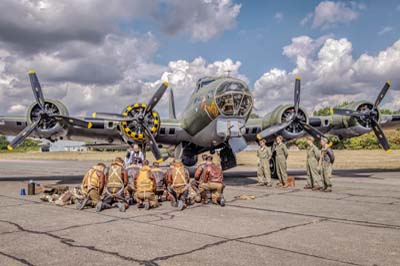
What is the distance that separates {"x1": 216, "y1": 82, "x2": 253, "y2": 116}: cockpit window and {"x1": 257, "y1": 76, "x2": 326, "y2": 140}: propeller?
318 cm

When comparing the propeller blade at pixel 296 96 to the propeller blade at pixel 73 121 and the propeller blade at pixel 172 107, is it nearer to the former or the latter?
the propeller blade at pixel 73 121

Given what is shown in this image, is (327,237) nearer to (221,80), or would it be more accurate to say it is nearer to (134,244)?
(134,244)

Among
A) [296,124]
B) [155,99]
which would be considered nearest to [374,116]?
[296,124]

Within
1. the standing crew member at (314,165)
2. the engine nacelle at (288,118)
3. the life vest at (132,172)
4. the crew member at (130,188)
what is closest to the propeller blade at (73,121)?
the life vest at (132,172)

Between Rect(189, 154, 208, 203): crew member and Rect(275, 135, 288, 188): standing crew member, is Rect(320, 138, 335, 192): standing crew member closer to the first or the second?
Rect(275, 135, 288, 188): standing crew member

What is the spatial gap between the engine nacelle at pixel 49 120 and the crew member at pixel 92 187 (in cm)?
895

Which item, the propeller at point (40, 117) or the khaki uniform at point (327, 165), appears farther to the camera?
the propeller at point (40, 117)

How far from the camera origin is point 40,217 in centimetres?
920

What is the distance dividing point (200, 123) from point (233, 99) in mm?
2556

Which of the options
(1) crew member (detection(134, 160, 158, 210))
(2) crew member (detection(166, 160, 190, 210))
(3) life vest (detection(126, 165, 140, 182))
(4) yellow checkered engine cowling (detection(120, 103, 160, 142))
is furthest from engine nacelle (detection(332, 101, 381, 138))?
(1) crew member (detection(134, 160, 158, 210))

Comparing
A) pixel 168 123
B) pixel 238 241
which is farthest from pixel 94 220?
pixel 168 123

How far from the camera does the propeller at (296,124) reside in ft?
62.7

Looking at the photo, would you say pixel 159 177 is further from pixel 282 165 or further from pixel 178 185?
pixel 282 165

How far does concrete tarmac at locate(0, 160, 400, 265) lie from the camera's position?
5.71 meters
